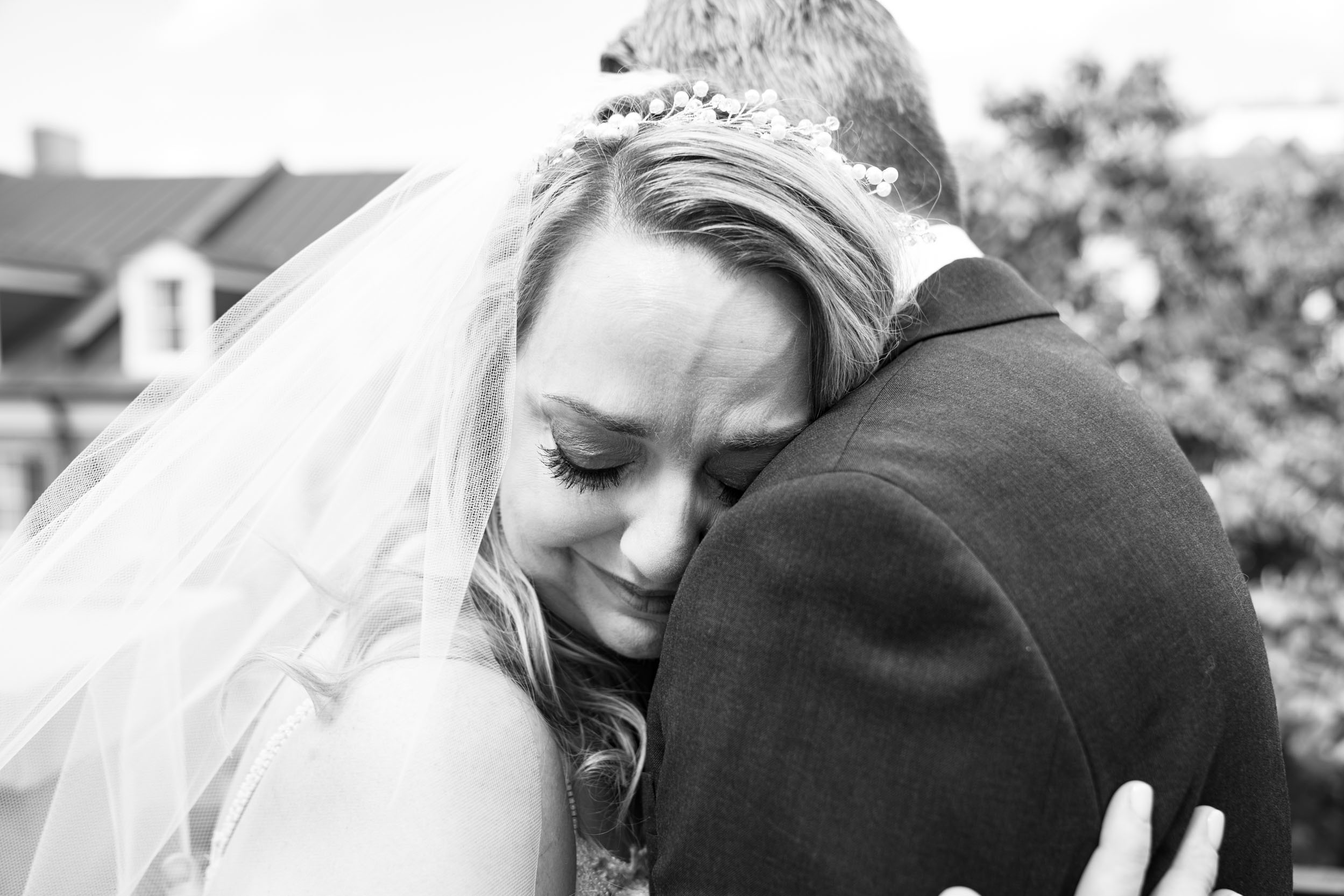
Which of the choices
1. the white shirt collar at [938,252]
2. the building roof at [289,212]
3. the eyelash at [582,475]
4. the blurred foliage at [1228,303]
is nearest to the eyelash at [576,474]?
the eyelash at [582,475]

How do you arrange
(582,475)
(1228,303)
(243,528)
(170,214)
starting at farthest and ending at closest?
(170,214), (1228,303), (243,528), (582,475)

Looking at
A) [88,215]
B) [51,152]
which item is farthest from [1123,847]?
[51,152]

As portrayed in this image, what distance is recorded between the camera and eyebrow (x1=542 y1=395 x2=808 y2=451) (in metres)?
1.36

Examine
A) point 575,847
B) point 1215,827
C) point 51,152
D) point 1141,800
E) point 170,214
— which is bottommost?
point 170,214

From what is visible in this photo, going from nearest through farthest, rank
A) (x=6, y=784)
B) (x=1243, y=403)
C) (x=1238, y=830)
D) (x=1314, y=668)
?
(x=1238, y=830)
(x=6, y=784)
(x=1314, y=668)
(x=1243, y=403)

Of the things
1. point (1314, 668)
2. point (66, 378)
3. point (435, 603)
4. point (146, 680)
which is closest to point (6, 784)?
point (146, 680)

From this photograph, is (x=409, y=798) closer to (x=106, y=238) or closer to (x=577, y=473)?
(x=577, y=473)

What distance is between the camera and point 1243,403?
208 inches

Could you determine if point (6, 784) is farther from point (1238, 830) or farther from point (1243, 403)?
point (1243, 403)

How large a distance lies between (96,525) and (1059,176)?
207 inches

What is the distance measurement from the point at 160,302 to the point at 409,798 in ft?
57.5

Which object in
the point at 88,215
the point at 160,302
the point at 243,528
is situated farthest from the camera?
the point at 88,215

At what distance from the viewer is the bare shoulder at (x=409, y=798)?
1251 mm

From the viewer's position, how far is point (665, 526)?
1438 millimetres
